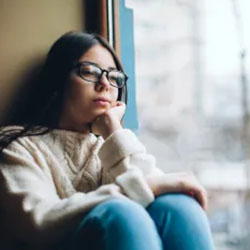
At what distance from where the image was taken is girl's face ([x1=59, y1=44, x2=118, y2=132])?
128 cm

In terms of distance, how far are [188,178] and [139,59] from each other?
2.41ft

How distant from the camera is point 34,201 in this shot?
1018 millimetres

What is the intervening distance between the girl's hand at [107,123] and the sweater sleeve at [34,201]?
21 cm

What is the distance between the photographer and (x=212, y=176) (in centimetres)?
146

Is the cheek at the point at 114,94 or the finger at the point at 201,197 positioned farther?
the cheek at the point at 114,94

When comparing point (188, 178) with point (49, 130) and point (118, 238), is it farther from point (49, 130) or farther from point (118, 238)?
point (49, 130)

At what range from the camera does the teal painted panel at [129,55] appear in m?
1.64

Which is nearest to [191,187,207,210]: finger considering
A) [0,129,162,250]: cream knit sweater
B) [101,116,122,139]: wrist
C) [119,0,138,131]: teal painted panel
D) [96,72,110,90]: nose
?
[0,129,162,250]: cream knit sweater

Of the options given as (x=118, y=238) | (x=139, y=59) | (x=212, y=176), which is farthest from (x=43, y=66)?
(x=118, y=238)

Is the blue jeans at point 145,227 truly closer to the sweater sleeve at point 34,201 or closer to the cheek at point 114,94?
the sweater sleeve at point 34,201

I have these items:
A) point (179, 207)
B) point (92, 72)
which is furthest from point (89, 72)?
Answer: point (179, 207)

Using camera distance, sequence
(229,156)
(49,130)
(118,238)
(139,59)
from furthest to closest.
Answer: (139,59) → (229,156) → (49,130) → (118,238)

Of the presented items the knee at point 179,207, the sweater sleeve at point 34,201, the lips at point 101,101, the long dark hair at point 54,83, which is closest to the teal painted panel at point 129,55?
the long dark hair at point 54,83

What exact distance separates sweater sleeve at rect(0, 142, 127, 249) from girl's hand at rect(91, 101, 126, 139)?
21 centimetres
